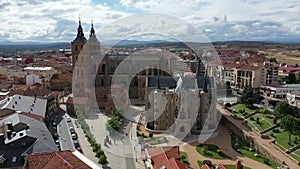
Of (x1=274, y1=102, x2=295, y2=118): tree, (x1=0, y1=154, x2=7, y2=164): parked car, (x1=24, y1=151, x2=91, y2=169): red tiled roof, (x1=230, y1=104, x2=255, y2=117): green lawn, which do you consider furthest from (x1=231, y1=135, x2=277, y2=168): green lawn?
(x1=0, y1=154, x2=7, y2=164): parked car

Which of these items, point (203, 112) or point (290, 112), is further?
point (290, 112)

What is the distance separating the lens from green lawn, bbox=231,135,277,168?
29.8 meters

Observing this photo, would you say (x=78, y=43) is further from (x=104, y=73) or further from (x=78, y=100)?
(x=78, y=100)

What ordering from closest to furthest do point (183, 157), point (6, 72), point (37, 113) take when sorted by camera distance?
point (183, 157) → point (37, 113) → point (6, 72)

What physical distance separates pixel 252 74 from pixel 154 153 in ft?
153

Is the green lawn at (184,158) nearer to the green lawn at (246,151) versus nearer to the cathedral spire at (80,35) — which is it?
Answer: the green lawn at (246,151)

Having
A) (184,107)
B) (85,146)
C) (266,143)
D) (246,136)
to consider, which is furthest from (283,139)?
(85,146)

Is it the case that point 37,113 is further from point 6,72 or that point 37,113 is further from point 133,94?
point 6,72

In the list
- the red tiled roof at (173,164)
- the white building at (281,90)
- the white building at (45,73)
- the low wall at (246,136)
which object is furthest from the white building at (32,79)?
the white building at (281,90)

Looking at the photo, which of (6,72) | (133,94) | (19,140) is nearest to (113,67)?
(133,94)

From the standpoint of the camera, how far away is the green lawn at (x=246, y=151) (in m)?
29.8

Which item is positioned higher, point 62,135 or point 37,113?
point 37,113

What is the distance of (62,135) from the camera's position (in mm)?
35281

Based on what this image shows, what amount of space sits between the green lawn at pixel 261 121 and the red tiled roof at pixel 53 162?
28928 mm
